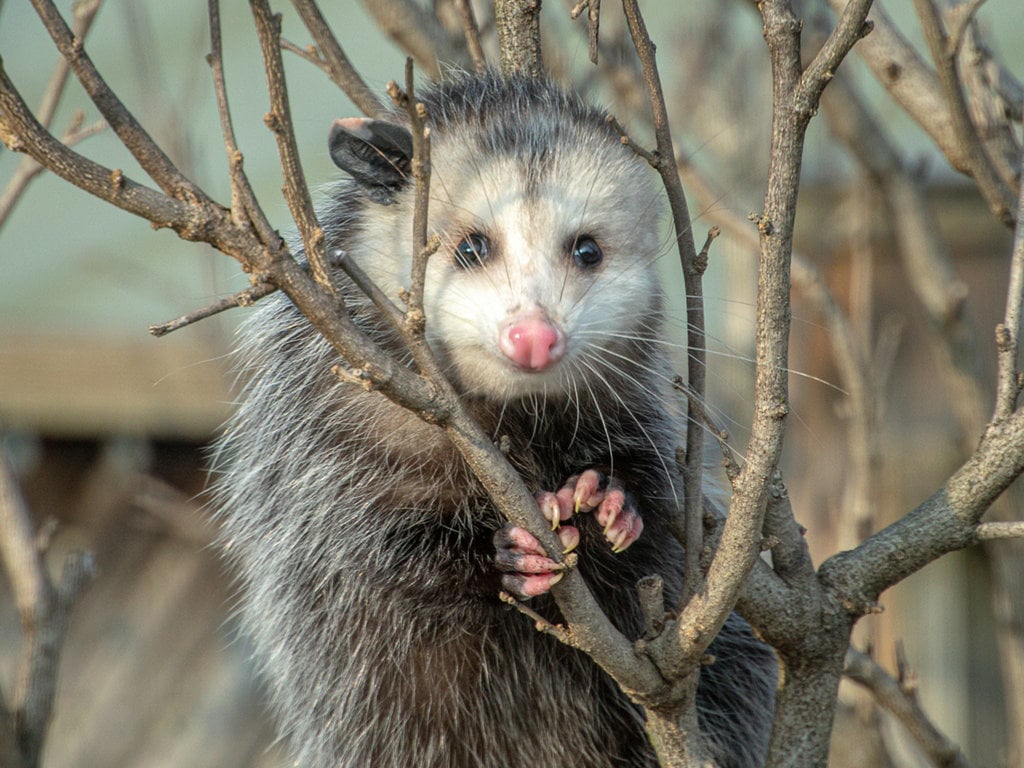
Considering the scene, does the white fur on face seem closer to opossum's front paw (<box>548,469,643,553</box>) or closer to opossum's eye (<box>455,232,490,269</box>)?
opossum's eye (<box>455,232,490,269</box>)

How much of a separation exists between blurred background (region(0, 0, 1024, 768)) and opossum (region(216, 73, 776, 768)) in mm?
1719

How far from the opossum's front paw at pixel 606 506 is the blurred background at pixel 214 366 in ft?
6.58

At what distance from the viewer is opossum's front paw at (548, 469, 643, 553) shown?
5.74 feet

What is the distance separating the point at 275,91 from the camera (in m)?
1.25

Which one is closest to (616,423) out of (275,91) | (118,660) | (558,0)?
(275,91)

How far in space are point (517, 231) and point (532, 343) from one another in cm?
28

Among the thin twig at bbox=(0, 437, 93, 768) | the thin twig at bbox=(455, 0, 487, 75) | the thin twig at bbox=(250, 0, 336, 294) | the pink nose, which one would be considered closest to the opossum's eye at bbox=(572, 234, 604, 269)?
the pink nose

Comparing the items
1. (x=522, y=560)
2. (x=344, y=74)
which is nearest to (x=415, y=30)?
(x=344, y=74)

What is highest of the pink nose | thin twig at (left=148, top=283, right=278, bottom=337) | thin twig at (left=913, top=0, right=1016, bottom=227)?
thin twig at (left=913, top=0, right=1016, bottom=227)

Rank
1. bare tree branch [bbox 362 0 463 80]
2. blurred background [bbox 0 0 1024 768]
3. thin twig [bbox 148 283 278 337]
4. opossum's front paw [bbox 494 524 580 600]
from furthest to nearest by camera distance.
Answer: blurred background [bbox 0 0 1024 768] → bare tree branch [bbox 362 0 463 80] → opossum's front paw [bbox 494 524 580 600] → thin twig [bbox 148 283 278 337]

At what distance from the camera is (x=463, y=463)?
2.03 meters

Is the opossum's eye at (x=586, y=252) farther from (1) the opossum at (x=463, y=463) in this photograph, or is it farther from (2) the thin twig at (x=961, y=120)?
(2) the thin twig at (x=961, y=120)

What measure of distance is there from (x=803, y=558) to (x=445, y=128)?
938mm

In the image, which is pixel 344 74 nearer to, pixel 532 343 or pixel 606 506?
pixel 532 343
